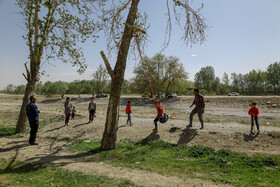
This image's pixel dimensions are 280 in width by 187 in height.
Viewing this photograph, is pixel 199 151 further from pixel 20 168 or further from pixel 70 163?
pixel 20 168

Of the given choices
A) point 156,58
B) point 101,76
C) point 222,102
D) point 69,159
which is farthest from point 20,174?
point 101,76

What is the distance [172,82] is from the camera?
4406 centimetres

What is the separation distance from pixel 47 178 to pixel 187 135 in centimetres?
594

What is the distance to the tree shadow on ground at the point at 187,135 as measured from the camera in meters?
7.60

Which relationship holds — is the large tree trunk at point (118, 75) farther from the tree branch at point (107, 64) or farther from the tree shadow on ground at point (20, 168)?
the tree shadow on ground at point (20, 168)

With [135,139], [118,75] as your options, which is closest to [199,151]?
[135,139]

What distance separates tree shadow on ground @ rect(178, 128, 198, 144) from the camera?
7.60 meters

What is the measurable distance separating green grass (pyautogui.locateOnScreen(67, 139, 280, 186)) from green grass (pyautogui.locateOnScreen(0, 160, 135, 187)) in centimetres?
132

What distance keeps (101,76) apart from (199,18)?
168 feet

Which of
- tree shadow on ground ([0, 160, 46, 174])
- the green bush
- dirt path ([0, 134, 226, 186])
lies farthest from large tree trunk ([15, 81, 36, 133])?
the green bush

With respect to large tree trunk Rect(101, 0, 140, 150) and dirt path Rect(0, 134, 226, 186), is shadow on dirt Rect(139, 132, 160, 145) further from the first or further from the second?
dirt path Rect(0, 134, 226, 186)

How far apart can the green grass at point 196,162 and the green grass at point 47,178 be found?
52.0 inches

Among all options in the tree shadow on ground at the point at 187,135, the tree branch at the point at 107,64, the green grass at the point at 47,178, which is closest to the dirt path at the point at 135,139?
the tree shadow on ground at the point at 187,135

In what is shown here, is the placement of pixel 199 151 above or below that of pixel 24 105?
below
